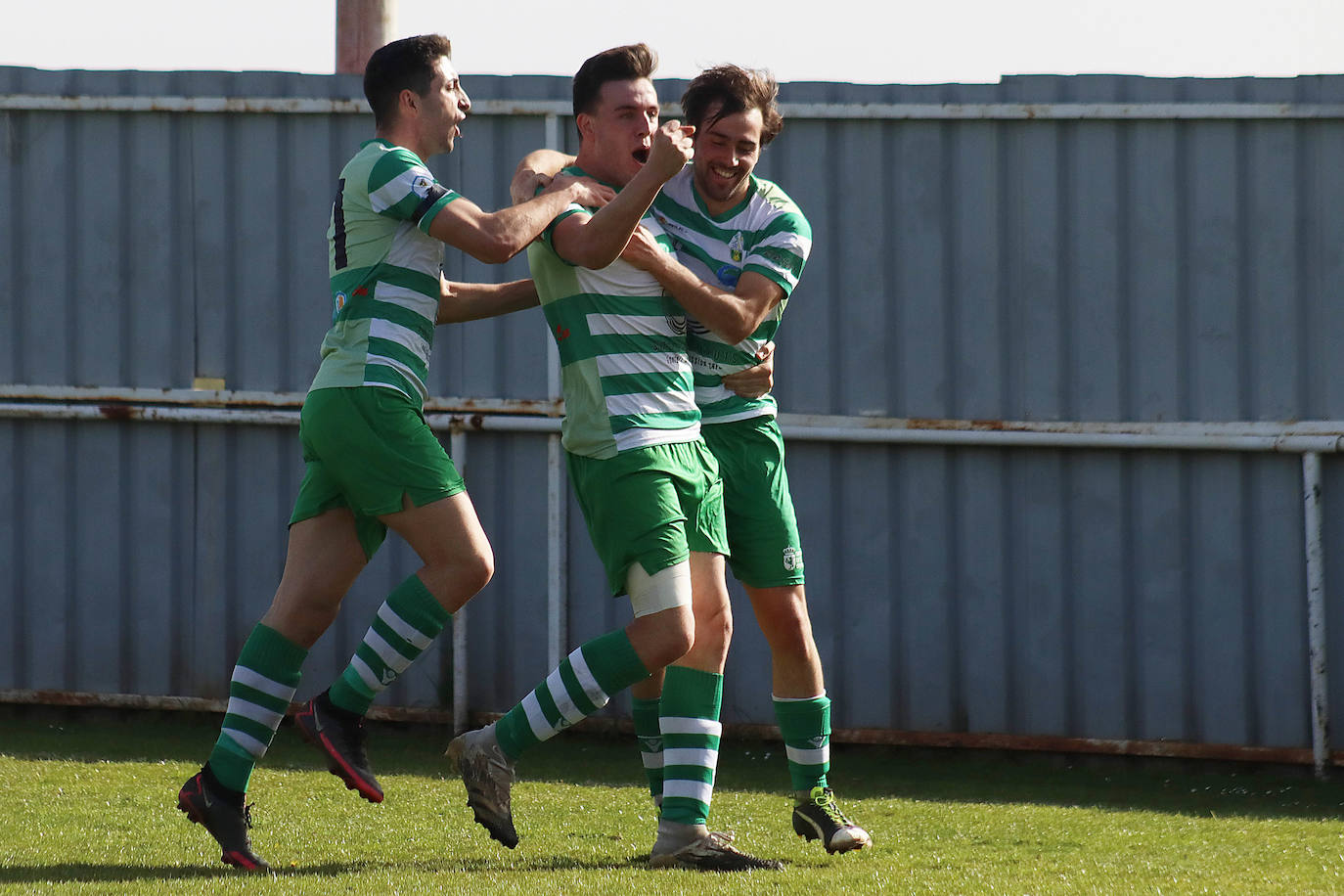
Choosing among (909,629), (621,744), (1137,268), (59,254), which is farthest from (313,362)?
(1137,268)

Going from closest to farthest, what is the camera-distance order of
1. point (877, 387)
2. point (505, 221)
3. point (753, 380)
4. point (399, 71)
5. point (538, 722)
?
point (505, 221) → point (538, 722) → point (399, 71) → point (753, 380) → point (877, 387)

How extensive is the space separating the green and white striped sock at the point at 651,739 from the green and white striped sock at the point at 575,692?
467 millimetres

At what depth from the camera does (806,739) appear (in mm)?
4016

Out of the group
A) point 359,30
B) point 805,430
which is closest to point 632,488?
point 805,430

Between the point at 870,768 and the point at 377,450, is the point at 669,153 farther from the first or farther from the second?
the point at 870,768

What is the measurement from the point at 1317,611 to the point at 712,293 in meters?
2.96

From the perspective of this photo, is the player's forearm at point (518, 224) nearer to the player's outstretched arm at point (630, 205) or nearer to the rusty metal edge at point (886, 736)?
the player's outstretched arm at point (630, 205)

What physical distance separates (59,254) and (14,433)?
0.74m

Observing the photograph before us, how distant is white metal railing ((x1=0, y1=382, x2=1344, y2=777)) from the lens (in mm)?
5547

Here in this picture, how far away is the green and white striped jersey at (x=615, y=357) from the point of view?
3.64 metres

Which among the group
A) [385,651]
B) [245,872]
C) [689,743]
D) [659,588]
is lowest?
[245,872]

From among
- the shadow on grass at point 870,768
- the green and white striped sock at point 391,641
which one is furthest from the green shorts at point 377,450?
the shadow on grass at point 870,768

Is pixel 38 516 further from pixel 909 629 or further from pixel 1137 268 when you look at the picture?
pixel 1137 268

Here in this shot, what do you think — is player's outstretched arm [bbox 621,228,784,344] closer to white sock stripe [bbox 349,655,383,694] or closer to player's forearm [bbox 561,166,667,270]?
player's forearm [bbox 561,166,667,270]
